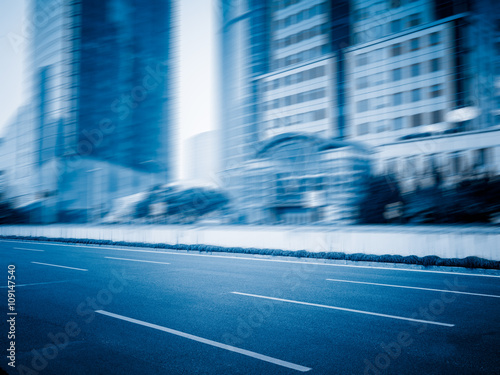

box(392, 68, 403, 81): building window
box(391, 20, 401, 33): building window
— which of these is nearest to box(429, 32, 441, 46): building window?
box(392, 68, 403, 81): building window

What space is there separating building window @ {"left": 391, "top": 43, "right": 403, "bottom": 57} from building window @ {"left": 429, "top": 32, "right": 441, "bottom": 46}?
320 cm

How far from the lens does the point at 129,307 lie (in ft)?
21.1

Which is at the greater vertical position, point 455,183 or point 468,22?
point 468,22

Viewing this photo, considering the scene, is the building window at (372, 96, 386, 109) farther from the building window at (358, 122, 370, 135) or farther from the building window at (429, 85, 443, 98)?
the building window at (429, 85, 443, 98)

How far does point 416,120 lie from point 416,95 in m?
2.89

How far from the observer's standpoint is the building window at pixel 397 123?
4278cm

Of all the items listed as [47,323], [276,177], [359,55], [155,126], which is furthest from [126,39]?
[47,323]

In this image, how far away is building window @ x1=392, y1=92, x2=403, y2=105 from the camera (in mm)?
43531

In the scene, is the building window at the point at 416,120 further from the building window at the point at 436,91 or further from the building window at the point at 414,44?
the building window at the point at 414,44

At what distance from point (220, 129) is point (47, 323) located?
4059cm

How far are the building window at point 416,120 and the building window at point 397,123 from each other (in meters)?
1.17

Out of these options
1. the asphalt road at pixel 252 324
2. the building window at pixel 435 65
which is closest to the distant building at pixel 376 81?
the building window at pixel 435 65

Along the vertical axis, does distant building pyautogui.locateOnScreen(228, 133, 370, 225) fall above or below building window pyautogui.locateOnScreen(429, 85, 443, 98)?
below

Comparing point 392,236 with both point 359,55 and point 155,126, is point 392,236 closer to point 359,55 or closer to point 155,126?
point 359,55
